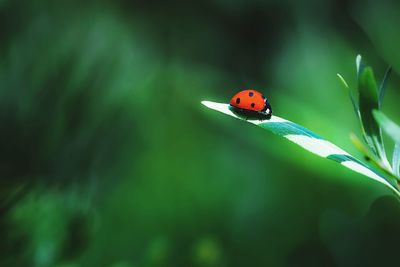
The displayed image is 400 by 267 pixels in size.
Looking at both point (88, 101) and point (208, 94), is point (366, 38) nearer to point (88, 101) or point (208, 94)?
point (208, 94)

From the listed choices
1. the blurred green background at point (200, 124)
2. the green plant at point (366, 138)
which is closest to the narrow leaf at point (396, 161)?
the green plant at point (366, 138)

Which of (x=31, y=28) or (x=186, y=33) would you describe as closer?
(x=31, y=28)

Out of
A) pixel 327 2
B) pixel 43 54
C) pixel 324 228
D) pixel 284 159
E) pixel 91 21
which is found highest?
pixel 327 2

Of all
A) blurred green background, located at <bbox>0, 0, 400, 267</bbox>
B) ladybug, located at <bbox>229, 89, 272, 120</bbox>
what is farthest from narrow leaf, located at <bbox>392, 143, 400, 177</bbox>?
blurred green background, located at <bbox>0, 0, 400, 267</bbox>

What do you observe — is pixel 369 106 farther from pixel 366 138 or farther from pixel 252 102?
pixel 252 102

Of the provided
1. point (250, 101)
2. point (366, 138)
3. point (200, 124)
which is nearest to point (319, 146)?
point (366, 138)

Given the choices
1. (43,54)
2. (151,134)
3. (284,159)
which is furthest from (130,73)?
(284,159)

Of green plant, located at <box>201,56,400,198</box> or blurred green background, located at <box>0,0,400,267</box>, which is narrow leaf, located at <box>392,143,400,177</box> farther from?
blurred green background, located at <box>0,0,400,267</box>
